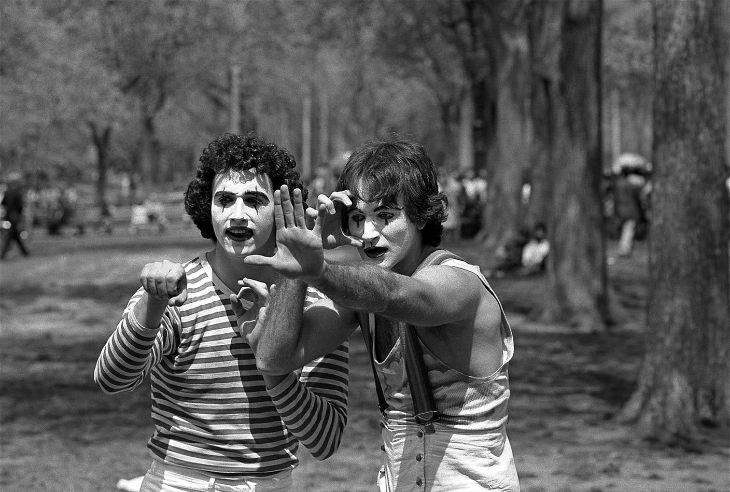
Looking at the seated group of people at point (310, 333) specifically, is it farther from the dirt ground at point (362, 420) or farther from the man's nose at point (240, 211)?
the dirt ground at point (362, 420)

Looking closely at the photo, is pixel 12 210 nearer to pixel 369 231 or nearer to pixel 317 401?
pixel 317 401

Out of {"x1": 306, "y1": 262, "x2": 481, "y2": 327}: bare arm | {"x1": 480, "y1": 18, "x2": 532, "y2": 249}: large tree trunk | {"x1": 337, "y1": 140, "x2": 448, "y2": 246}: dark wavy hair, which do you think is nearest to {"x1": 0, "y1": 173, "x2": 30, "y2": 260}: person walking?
{"x1": 480, "y1": 18, "x2": 532, "y2": 249}: large tree trunk

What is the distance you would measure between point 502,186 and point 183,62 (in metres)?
23.6

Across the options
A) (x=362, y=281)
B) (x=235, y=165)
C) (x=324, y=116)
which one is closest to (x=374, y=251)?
(x=362, y=281)

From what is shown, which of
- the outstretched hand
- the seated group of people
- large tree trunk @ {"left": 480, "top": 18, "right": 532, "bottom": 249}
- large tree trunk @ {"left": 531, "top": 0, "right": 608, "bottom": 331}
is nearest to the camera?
the outstretched hand

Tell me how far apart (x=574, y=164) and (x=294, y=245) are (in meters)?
12.0

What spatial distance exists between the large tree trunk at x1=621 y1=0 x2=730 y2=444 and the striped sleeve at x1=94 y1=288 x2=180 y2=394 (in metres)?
5.71

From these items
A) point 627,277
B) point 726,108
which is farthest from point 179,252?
point 726,108

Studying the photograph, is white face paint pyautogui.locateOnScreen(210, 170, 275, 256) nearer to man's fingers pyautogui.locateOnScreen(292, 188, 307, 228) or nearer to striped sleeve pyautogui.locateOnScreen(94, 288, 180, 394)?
striped sleeve pyautogui.locateOnScreen(94, 288, 180, 394)

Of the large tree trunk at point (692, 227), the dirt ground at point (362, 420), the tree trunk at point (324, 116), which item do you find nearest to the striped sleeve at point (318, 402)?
the dirt ground at point (362, 420)

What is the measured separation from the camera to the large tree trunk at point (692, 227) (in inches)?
340

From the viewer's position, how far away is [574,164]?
14.4m

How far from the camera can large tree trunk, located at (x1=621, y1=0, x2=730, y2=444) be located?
28.3 feet

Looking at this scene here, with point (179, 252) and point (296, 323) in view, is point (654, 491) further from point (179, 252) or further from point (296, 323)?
point (179, 252)
